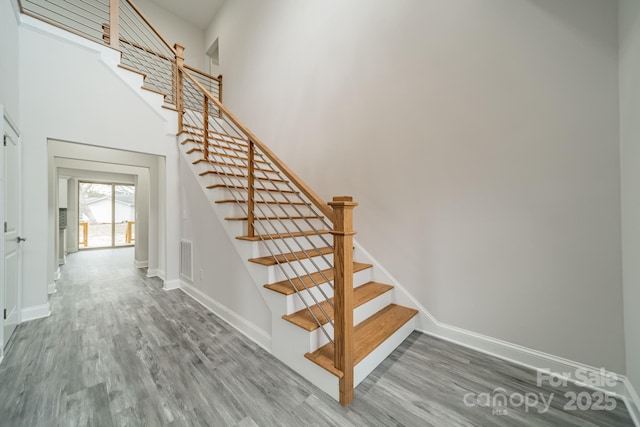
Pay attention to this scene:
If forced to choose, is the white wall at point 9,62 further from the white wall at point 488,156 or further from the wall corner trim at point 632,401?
the wall corner trim at point 632,401

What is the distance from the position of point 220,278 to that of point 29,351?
4.84ft

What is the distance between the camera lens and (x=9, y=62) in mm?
2129

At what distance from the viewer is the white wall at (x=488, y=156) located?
151 cm

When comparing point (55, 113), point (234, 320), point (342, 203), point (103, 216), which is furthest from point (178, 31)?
point (342, 203)

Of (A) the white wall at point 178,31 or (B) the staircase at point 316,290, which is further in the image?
(A) the white wall at point 178,31

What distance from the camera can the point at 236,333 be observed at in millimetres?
2230

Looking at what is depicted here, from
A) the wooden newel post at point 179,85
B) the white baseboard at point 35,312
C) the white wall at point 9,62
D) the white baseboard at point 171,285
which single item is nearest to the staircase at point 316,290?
the wooden newel post at point 179,85

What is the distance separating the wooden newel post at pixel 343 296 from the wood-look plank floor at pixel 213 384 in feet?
0.55

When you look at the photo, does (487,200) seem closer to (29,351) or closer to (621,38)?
(621,38)

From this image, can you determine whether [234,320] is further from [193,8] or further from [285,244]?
[193,8]

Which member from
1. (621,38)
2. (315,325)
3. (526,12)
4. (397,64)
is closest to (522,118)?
(621,38)

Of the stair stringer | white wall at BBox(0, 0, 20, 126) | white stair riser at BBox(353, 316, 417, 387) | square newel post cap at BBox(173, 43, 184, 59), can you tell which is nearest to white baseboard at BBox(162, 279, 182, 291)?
the stair stringer

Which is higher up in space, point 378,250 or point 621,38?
point 621,38

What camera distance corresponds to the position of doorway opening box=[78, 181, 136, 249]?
8.20 meters
